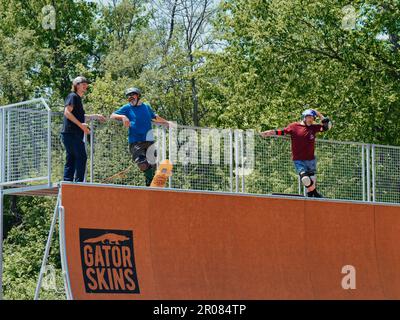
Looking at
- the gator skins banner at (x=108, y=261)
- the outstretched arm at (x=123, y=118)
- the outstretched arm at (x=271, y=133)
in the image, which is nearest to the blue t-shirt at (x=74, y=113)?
the outstretched arm at (x=123, y=118)

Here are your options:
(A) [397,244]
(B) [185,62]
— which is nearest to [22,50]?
(B) [185,62]

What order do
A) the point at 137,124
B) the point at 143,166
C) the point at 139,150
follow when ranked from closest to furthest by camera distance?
the point at 137,124 → the point at 139,150 → the point at 143,166

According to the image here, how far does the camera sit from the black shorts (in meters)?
19.1

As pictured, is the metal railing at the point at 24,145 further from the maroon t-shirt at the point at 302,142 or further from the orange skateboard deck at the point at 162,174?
the maroon t-shirt at the point at 302,142

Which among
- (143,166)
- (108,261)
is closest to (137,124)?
(143,166)

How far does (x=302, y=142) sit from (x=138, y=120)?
3.67m

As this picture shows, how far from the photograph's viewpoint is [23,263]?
4809cm

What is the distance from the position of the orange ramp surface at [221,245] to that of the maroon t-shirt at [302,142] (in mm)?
864

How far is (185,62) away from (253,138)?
1310 inches

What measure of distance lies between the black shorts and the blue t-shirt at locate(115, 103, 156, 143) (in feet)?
0.26

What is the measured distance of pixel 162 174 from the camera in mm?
19266

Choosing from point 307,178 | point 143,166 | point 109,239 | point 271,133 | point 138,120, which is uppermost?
point 138,120

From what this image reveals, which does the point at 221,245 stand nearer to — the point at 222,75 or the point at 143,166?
the point at 143,166

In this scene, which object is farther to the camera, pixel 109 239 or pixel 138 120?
pixel 138 120
